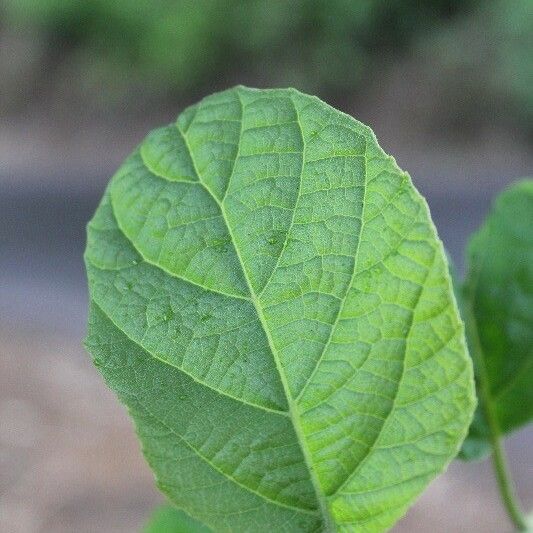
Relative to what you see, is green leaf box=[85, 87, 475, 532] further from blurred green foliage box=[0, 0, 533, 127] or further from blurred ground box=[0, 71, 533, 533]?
blurred green foliage box=[0, 0, 533, 127]

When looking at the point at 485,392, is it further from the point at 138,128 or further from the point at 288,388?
the point at 138,128

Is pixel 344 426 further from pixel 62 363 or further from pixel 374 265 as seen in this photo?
pixel 62 363

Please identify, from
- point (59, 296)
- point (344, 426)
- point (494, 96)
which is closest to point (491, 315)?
point (344, 426)

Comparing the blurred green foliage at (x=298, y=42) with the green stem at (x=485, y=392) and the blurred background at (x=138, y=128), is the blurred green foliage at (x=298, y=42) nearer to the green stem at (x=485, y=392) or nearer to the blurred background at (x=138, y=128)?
the blurred background at (x=138, y=128)

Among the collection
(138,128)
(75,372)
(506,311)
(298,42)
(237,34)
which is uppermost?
(237,34)

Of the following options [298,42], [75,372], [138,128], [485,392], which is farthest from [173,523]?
[138,128]

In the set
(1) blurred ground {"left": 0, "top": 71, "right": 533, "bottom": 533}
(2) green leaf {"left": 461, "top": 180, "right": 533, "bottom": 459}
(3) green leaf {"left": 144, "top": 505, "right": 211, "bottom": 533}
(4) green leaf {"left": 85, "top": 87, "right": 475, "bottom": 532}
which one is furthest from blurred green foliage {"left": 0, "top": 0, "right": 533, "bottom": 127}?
(4) green leaf {"left": 85, "top": 87, "right": 475, "bottom": 532}
